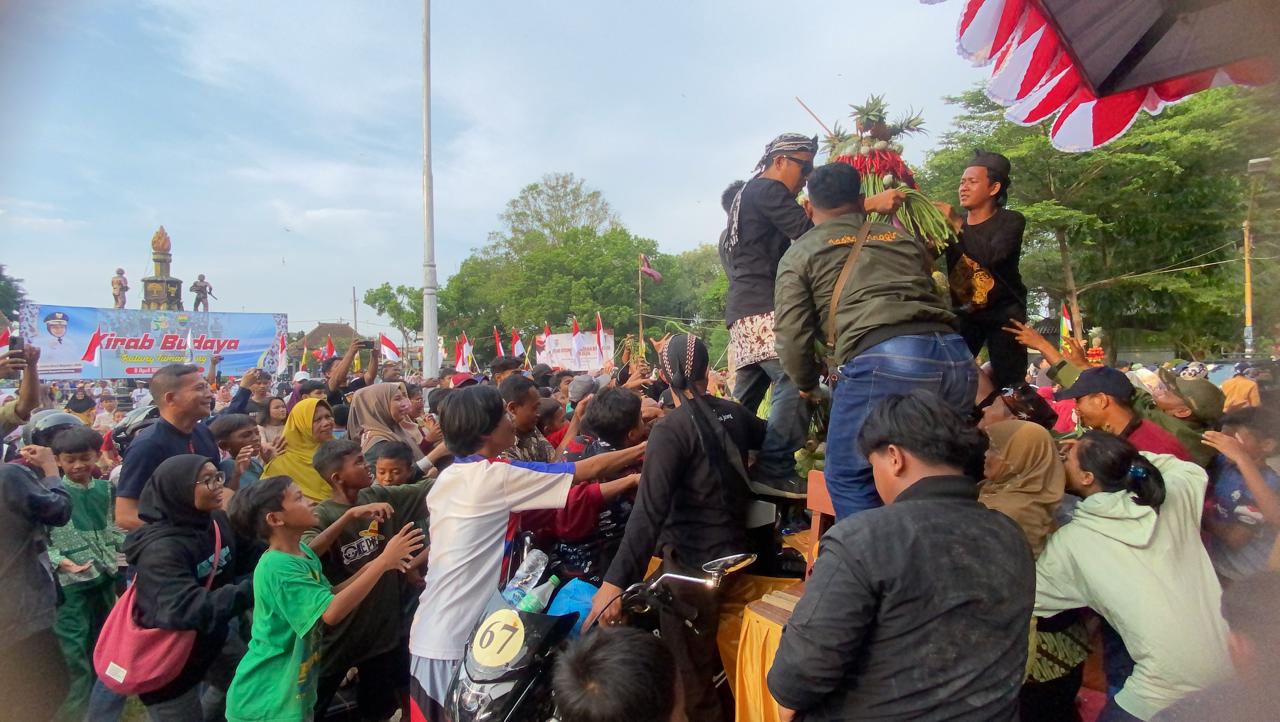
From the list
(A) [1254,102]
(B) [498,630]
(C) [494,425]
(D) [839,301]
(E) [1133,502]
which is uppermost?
(A) [1254,102]

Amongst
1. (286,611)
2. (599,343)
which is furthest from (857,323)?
(599,343)

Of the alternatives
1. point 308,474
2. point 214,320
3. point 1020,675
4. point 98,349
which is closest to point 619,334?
point 214,320

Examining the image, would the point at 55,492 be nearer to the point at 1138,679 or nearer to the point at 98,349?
the point at 1138,679

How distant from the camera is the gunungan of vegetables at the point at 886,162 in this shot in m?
3.30

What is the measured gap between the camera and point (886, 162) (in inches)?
134

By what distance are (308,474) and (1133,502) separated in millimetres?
4775

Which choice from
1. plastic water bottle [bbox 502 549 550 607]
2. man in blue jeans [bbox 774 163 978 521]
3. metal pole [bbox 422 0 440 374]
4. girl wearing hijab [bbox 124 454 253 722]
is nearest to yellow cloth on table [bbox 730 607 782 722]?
man in blue jeans [bbox 774 163 978 521]

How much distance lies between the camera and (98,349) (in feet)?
46.4

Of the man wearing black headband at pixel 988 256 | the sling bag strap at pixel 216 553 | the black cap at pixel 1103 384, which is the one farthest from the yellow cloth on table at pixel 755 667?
the sling bag strap at pixel 216 553

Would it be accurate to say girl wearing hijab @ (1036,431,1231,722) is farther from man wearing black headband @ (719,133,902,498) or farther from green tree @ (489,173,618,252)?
green tree @ (489,173,618,252)

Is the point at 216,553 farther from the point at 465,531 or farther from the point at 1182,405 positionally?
the point at 1182,405

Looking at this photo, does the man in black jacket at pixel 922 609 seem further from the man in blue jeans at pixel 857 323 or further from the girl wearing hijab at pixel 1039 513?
the girl wearing hijab at pixel 1039 513

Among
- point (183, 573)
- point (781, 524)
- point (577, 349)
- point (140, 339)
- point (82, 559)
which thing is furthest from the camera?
point (577, 349)

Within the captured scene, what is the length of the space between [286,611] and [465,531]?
0.89 meters
